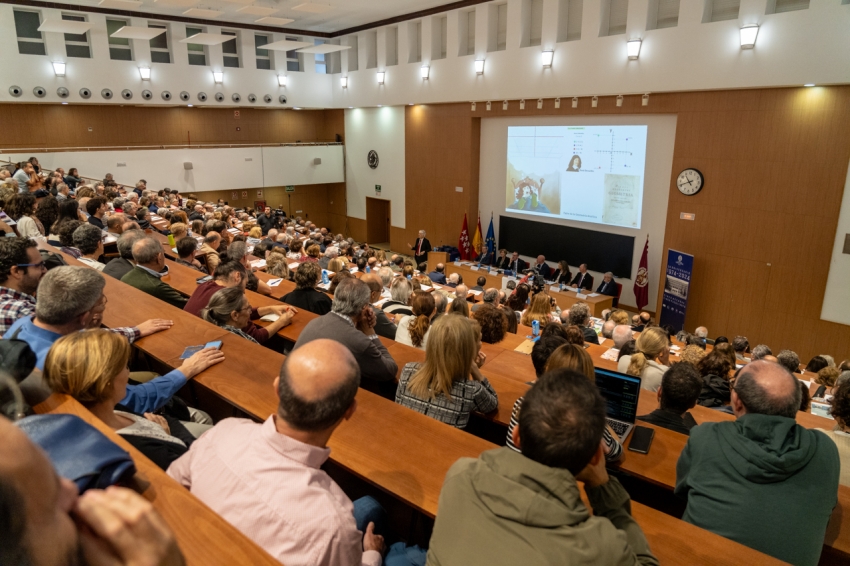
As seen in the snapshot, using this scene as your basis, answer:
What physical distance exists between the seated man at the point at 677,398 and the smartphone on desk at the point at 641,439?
329mm

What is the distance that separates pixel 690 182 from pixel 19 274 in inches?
404

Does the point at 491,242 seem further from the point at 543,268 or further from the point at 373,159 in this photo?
the point at 373,159

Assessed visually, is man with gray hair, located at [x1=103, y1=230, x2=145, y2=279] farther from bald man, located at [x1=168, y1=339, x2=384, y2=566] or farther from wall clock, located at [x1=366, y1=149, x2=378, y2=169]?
wall clock, located at [x1=366, y1=149, x2=378, y2=169]

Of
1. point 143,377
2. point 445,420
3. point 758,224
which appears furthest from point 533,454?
point 758,224

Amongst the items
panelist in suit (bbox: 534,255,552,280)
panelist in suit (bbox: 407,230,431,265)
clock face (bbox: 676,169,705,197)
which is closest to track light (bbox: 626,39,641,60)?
clock face (bbox: 676,169,705,197)

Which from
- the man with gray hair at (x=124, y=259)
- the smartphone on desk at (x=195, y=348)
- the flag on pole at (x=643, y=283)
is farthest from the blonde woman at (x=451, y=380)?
the flag on pole at (x=643, y=283)

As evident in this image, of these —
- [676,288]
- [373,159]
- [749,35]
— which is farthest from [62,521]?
[373,159]

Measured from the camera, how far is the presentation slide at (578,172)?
36.6 ft

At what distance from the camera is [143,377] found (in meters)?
2.77

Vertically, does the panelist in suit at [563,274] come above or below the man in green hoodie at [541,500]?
below

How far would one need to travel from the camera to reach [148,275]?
426 centimetres

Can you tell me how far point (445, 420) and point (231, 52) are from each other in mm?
17255

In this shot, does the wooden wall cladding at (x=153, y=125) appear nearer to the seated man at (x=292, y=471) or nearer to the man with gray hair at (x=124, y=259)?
the man with gray hair at (x=124, y=259)

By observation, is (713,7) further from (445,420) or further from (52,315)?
(52,315)
